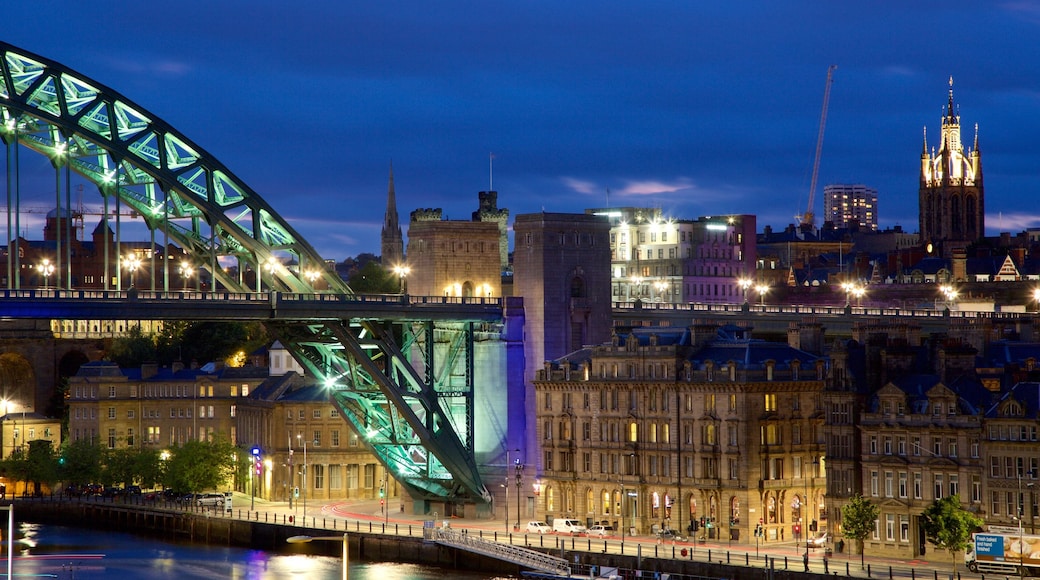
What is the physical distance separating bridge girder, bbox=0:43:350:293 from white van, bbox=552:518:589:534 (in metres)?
17.0

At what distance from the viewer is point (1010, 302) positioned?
19575cm

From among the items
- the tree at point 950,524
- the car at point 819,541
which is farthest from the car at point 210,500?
the tree at point 950,524

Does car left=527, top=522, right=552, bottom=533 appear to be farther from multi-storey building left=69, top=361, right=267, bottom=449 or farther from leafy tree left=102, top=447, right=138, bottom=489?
multi-storey building left=69, top=361, right=267, bottom=449

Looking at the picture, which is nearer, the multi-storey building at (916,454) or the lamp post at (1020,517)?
the lamp post at (1020,517)

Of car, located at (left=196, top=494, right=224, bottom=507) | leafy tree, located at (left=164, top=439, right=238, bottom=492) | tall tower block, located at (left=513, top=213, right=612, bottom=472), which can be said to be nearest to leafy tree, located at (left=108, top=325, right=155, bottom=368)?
leafy tree, located at (left=164, top=439, right=238, bottom=492)

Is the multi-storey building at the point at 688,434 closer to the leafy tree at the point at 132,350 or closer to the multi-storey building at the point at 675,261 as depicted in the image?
the multi-storey building at the point at 675,261

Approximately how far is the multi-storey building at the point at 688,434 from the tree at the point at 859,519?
355 inches

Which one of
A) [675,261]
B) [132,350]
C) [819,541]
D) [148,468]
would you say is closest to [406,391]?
[819,541]

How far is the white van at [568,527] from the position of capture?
109562 millimetres

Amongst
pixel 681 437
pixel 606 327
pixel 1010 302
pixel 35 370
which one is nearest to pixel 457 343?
pixel 606 327

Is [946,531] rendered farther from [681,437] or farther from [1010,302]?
[1010,302]

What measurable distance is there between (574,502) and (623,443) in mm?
4677

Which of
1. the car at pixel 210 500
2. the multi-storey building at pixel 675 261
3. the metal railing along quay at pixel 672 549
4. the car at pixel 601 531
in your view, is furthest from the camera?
the multi-storey building at pixel 675 261

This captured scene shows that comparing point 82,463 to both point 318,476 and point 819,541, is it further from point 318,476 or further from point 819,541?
point 819,541
